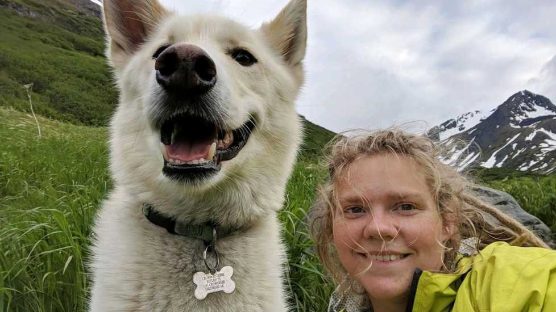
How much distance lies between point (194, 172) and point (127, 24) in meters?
1.36

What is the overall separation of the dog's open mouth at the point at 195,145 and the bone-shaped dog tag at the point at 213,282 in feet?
1.53

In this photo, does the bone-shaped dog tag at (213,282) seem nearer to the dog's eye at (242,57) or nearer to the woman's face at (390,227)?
the woman's face at (390,227)

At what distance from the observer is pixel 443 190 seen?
2449 mm

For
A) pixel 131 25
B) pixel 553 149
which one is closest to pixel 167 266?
pixel 131 25

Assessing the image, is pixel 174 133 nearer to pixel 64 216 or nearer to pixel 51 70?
pixel 64 216

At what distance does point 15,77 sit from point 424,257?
169ft

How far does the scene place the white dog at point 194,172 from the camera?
219 cm

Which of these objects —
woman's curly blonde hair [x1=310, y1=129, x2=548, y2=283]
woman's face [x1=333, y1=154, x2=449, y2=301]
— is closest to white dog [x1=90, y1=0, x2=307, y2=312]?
woman's curly blonde hair [x1=310, y1=129, x2=548, y2=283]

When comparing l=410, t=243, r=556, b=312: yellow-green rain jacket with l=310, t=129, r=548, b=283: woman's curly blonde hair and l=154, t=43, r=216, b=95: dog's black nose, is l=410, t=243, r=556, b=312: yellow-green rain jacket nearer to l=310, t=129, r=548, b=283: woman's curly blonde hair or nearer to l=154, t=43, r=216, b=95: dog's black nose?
l=310, t=129, r=548, b=283: woman's curly blonde hair

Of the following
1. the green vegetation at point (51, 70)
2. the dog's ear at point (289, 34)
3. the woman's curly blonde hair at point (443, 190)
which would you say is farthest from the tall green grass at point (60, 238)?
the green vegetation at point (51, 70)

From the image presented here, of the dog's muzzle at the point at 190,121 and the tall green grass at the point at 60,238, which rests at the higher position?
the dog's muzzle at the point at 190,121

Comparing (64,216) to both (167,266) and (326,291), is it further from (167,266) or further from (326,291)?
(326,291)

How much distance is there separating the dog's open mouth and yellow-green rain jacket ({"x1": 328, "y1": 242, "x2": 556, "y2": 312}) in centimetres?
112

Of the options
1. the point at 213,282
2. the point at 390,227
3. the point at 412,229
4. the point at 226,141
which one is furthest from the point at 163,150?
the point at 412,229
